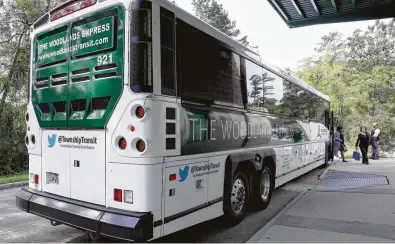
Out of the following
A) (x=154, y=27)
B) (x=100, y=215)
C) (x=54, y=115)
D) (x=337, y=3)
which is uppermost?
(x=337, y=3)

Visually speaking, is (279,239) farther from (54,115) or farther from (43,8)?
(43,8)

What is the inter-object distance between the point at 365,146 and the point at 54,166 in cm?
1378

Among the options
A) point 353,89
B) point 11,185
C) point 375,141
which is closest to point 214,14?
point 353,89

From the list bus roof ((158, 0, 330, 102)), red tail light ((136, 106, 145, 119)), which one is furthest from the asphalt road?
bus roof ((158, 0, 330, 102))

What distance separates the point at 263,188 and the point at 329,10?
242 inches

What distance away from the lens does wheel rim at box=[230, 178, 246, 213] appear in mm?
5389

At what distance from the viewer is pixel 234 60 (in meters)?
5.66

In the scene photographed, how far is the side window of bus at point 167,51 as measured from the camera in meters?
3.89

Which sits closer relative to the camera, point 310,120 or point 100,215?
point 100,215

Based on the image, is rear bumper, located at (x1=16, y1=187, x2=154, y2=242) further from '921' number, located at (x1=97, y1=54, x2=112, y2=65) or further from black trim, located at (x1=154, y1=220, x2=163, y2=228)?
'921' number, located at (x1=97, y1=54, x2=112, y2=65)

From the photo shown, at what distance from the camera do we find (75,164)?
4.21 meters

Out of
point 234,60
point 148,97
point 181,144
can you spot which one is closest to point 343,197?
point 234,60

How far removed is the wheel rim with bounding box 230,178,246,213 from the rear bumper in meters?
2.11

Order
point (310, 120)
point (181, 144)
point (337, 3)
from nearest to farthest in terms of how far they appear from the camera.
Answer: point (181, 144), point (337, 3), point (310, 120)
